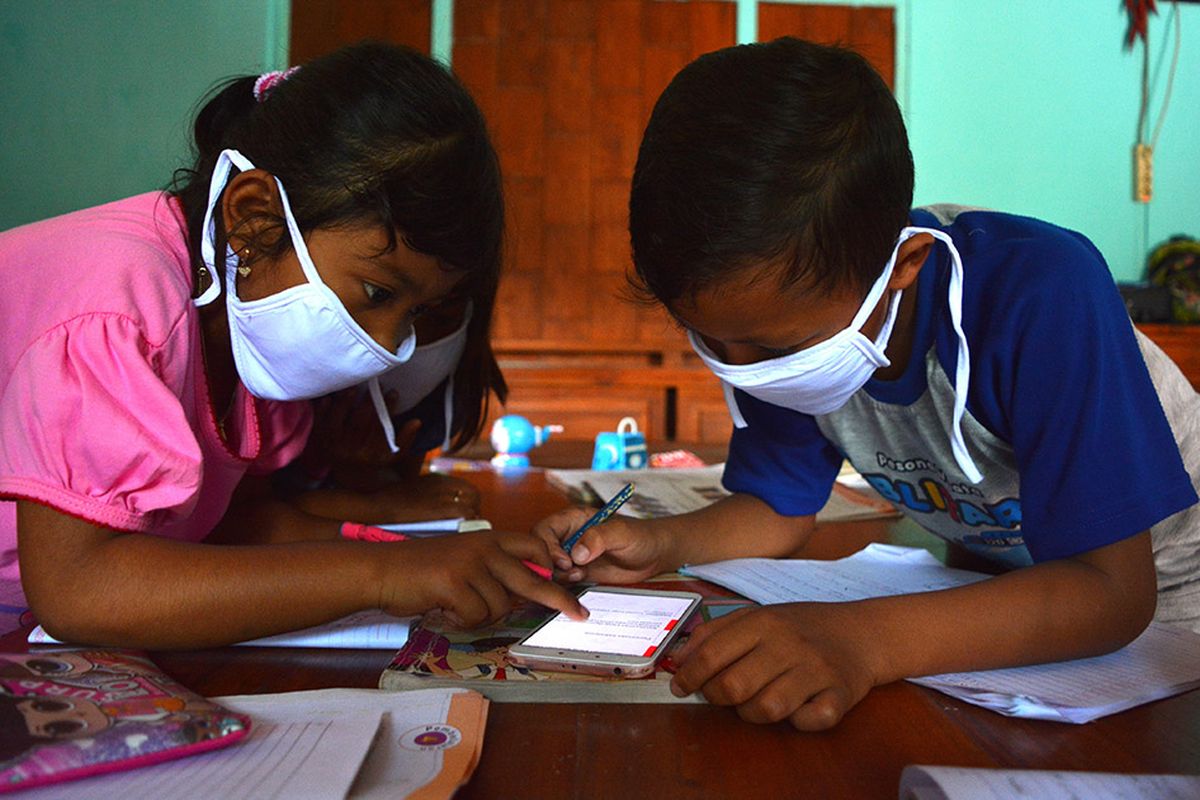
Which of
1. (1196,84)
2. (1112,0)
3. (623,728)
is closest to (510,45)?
(1112,0)

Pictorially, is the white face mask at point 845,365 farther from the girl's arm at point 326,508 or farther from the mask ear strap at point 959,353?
the girl's arm at point 326,508

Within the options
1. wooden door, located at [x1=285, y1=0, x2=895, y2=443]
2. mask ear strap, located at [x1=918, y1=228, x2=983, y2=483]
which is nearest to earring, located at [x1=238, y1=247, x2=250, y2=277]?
mask ear strap, located at [x1=918, y1=228, x2=983, y2=483]

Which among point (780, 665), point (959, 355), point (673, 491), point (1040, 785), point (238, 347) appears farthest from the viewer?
point (673, 491)

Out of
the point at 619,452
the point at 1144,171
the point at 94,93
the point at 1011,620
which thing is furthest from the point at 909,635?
the point at 1144,171

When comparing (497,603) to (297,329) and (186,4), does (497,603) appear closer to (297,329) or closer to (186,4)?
(297,329)

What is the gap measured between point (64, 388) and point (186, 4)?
1840mm

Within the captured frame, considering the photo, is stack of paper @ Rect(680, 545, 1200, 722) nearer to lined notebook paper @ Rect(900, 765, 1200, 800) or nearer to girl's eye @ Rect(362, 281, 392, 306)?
lined notebook paper @ Rect(900, 765, 1200, 800)

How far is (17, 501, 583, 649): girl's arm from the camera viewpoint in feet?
1.99

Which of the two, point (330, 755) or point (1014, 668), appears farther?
point (1014, 668)

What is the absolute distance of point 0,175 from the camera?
1.76 metres

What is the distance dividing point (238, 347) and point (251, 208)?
0.13m

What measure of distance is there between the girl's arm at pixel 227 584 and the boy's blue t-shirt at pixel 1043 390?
0.36m

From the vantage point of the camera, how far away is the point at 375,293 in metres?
0.82

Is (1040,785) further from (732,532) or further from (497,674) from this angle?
(732,532)
